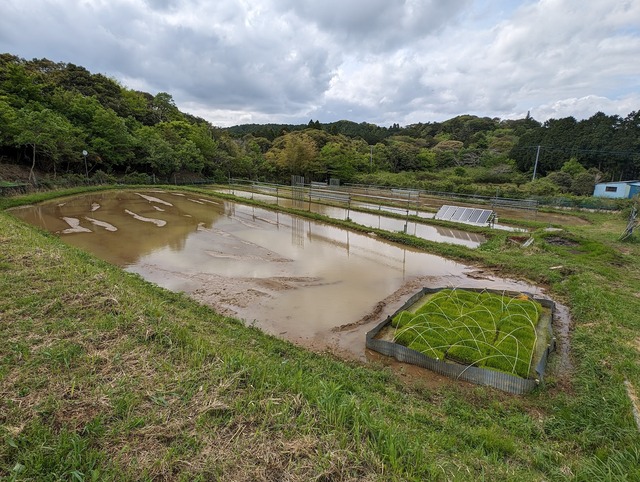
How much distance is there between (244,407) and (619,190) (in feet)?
132

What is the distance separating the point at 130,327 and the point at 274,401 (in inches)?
103

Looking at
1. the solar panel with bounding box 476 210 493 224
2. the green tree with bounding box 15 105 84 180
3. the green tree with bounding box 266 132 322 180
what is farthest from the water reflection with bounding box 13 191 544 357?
the green tree with bounding box 266 132 322 180

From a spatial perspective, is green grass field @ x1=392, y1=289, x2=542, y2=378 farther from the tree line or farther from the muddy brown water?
the tree line

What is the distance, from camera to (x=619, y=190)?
29.8 meters

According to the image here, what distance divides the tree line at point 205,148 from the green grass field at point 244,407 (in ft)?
87.2

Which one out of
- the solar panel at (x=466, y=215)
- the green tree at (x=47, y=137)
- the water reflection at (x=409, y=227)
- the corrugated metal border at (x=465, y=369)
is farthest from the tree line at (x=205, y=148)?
the corrugated metal border at (x=465, y=369)

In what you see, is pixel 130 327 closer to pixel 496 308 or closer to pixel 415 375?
pixel 415 375

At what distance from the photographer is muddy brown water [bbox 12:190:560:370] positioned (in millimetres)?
7625

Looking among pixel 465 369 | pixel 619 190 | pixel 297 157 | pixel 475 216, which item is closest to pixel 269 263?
pixel 465 369

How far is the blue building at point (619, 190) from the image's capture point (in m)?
28.9

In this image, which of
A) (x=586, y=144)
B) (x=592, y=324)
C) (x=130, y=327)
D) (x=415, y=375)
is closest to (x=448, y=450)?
(x=415, y=375)

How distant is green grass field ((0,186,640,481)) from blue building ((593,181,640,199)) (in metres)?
32.0

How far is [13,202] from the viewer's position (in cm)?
1889

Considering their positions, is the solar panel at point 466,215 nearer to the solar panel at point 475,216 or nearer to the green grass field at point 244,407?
the solar panel at point 475,216
